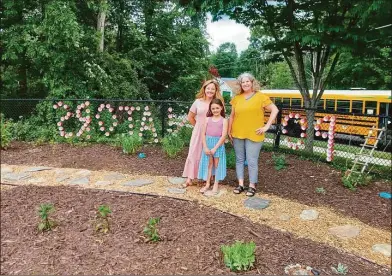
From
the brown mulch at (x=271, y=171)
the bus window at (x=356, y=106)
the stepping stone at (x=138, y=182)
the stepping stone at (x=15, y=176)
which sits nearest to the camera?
the stepping stone at (x=15, y=176)

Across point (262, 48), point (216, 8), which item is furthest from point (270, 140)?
point (216, 8)

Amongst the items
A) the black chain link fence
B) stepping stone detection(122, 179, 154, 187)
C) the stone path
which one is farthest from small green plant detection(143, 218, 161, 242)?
the black chain link fence

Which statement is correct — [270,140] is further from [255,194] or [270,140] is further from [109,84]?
[109,84]

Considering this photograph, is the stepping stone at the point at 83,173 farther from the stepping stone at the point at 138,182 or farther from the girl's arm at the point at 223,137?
the girl's arm at the point at 223,137

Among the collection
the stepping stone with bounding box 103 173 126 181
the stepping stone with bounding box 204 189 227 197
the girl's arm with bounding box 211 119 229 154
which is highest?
the girl's arm with bounding box 211 119 229 154

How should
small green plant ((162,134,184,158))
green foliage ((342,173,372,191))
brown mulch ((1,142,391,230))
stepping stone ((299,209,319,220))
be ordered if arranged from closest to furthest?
brown mulch ((1,142,391,230))
stepping stone ((299,209,319,220))
green foliage ((342,173,372,191))
small green plant ((162,134,184,158))

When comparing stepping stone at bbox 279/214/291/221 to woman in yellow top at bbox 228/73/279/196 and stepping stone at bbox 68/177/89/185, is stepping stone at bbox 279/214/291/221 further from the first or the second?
stepping stone at bbox 68/177/89/185

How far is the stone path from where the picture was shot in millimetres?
2346

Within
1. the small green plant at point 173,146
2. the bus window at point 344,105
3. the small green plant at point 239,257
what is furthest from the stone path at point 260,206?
the bus window at point 344,105

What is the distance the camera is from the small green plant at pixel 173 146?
4.67 meters

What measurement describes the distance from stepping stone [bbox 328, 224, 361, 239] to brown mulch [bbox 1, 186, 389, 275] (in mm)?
253

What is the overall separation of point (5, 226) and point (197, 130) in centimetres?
189

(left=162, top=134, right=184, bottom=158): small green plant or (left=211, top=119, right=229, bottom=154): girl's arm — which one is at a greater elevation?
(left=211, top=119, right=229, bottom=154): girl's arm

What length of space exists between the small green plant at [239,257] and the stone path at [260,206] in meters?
0.75
